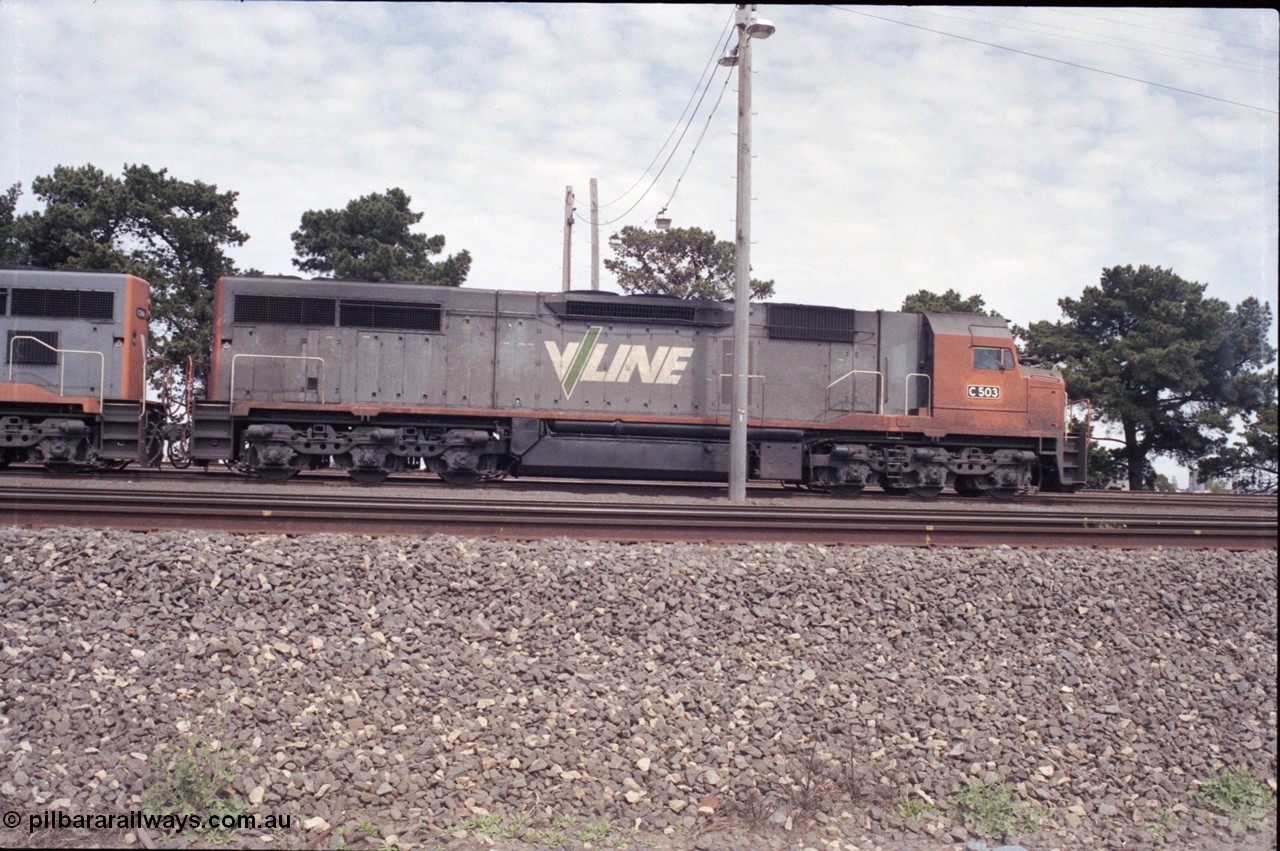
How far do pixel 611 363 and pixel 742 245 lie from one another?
3019 mm

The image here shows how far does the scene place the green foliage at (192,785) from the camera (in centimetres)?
439

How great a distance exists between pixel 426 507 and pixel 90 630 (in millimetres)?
3858

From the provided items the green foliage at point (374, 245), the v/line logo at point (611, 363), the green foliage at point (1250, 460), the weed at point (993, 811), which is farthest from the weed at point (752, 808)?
the green foliage at point (374, 245)

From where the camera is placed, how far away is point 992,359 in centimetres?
1495

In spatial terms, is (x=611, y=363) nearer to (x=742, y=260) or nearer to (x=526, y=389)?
(x=526, y=389)

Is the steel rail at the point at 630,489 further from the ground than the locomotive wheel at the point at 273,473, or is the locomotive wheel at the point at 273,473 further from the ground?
the locomotive wheel at the point at 273,473

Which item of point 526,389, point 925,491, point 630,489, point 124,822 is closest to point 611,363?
point 526,389

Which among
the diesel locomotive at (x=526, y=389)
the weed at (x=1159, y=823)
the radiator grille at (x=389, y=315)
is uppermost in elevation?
the radiator grille at (x=389, y=315)

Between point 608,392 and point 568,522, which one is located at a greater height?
point 608,392

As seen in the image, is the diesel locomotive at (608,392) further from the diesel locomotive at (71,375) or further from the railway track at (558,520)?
the railway track at (558,520)

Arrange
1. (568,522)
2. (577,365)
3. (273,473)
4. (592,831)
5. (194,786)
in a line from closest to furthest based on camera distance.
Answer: (194,786) → (592,831) → (568,522) → (273,473) → (577,365)

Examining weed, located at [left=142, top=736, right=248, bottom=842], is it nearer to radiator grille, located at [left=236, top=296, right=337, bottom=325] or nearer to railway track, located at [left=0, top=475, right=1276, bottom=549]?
railway track, located at [left=0, top=475, right=1276, bottom=549]

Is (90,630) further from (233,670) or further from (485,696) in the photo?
(485,696)

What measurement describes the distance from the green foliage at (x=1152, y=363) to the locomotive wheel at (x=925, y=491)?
961cm
